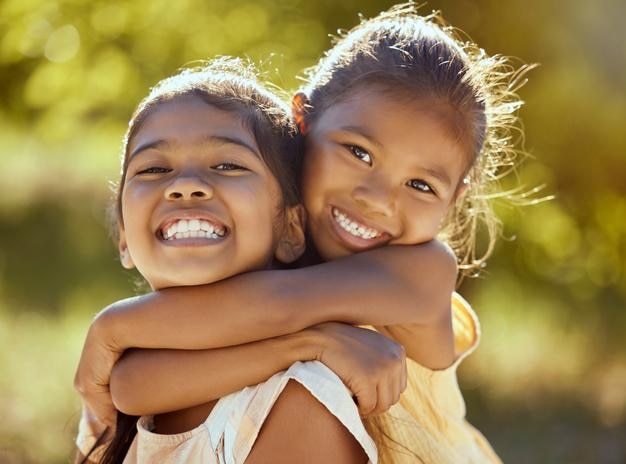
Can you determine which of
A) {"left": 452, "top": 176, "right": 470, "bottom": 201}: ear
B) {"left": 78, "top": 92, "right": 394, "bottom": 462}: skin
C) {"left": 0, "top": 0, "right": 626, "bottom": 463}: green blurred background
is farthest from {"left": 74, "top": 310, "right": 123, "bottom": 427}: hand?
{"left": 0, "top": 0, "right": 626, "bottom": 463}: green blurred background

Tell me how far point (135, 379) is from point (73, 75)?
359 centimetres

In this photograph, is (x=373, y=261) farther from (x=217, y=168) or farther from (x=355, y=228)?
(x=217, y=168)

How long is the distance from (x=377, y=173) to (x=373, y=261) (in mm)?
216

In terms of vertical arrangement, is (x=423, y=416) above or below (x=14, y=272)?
below

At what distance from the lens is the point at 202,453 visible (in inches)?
80.7

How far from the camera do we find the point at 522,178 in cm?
575

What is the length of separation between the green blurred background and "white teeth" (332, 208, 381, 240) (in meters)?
2.78

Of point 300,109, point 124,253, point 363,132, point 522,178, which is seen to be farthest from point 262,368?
point 522,178

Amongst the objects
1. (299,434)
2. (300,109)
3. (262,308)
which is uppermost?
(300,109)

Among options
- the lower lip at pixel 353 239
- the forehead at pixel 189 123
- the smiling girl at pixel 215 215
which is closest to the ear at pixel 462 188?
the lower lip at pixel 353 239

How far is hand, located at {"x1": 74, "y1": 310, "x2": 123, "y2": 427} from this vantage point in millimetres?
2211

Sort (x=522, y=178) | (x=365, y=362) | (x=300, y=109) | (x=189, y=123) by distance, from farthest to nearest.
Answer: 1. (x=522, y=178)
2. (x=300, y=109)
3. (x=189, y=123)
4. (x=365, y=362)

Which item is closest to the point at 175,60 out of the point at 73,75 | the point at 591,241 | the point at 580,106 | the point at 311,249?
the point at 73,75

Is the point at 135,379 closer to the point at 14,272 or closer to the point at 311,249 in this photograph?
the point at 311,249
